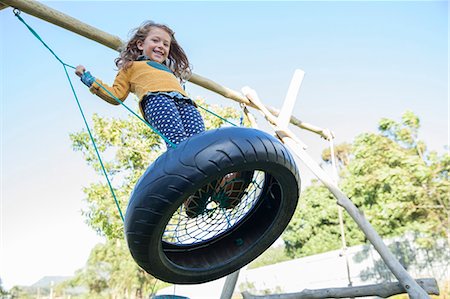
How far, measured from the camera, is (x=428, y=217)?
32.6 ft

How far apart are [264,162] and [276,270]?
36.3 feet

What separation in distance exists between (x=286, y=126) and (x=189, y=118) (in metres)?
2.02

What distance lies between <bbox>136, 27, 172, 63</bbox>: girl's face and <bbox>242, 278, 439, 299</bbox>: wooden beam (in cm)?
234

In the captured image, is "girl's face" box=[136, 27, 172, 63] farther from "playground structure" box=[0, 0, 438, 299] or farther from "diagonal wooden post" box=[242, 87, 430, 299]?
"diagonal wooden post" box=[242, 87, 430, 299]

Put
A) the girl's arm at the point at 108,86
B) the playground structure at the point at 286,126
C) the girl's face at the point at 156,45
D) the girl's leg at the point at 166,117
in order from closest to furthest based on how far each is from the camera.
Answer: the girl's leg at the point at 166,117 → the girl's arm at the point at 108,86 → the girl's face at the point at 156,45 → the playground structure at the point at 286,126

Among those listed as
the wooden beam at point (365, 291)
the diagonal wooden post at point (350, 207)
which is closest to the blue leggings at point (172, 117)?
the diagonal wooden post at point (350, 207)

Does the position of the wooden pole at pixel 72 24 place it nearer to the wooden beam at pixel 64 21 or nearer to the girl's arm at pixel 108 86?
the wooden beam at pixel 64 21

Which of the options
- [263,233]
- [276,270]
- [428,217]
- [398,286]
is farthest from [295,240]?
[263,233]

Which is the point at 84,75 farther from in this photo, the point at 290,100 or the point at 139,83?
the point at 290,100

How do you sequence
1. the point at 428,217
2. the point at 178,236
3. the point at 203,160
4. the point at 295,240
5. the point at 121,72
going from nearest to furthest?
the point at 203,160, the point at 178,236, the point at 121,72, the point at 428,217, the point at 295,240

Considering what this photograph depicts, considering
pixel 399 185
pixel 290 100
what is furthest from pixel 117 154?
pixel 399 185

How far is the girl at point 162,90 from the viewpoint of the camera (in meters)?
1.69

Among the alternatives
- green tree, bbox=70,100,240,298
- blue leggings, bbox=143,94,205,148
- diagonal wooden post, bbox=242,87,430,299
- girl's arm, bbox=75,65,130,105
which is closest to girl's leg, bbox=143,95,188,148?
blue leggings, bbox=143,94,205,148

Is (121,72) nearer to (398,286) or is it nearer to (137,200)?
(137,200)
